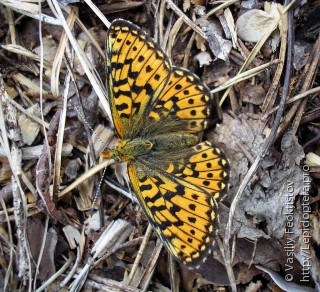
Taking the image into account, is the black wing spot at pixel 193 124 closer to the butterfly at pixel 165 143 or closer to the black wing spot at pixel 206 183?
the butterfly at pixel 165 143

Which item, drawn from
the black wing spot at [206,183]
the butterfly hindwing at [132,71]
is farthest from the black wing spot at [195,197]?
the butterfly hindwing at [132,71]

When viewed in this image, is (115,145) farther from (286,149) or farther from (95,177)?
(286,149)

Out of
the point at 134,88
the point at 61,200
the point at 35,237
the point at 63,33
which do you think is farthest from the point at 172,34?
the point at 35,237

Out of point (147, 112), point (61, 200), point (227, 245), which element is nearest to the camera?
point (227, 245)

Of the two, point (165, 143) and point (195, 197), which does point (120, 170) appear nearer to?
point (165, 143)

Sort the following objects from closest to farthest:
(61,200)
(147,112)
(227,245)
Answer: (227,245) → (147,112) → (61,200)

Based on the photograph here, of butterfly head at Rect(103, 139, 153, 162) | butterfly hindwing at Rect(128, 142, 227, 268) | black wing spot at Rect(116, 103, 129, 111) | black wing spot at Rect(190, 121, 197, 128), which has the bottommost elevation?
butterfly hindwing at Rect(128, 142, 227, 268)

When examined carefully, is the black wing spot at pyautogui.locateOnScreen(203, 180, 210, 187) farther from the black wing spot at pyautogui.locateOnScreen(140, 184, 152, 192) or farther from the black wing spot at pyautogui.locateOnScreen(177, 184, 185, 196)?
the black wing spot at pyautogui.locateOnScreen(140, 184, 152, 192)

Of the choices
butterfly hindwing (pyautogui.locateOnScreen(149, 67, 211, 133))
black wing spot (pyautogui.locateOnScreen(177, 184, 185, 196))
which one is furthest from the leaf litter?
black wing spot (pyautogui.locateOnScreen(177, 184, 185, 196))

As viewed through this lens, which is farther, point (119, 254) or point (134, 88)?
point (119, 254)

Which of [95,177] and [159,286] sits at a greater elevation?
[95,177]
